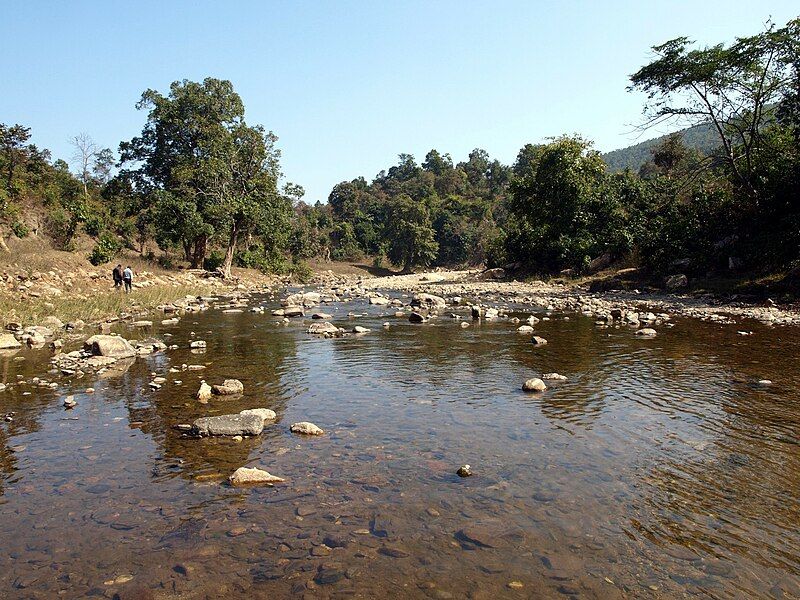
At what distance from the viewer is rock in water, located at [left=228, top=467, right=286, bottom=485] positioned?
5.39 m

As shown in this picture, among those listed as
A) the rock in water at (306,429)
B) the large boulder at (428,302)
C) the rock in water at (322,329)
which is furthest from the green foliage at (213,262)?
the rock in water at (306,429)

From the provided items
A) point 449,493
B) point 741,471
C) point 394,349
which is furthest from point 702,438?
point 394,349

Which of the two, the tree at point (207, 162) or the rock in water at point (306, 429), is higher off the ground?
the tree at point (207, 162)

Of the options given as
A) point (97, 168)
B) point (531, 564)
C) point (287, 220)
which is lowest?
point (531, 564)

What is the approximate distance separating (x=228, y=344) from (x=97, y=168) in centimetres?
6564

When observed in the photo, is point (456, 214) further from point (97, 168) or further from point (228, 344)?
point (228, 344)

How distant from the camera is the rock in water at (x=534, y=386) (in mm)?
8945

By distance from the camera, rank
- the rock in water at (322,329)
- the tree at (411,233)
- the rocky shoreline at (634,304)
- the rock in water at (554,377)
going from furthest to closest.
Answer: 1. the tree at (411,233)
2. the rocky shoreline at (634,304)
3. the rock in water at (322,329)
4. the rock in water at (554,377)

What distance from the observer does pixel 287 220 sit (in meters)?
44.3

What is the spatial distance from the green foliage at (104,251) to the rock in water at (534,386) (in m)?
30.9

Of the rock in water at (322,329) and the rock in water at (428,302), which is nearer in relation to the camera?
the rock in water at (322,329)

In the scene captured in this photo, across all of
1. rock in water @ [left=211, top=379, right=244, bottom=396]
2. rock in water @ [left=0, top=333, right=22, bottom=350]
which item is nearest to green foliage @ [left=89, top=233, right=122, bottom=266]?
rock in water @ [left=0, top=333, right=22, bottom=350]

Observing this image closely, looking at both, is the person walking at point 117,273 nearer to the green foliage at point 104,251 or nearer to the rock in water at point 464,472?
the green foliage at point 104,251

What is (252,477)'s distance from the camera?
5.43 metres
